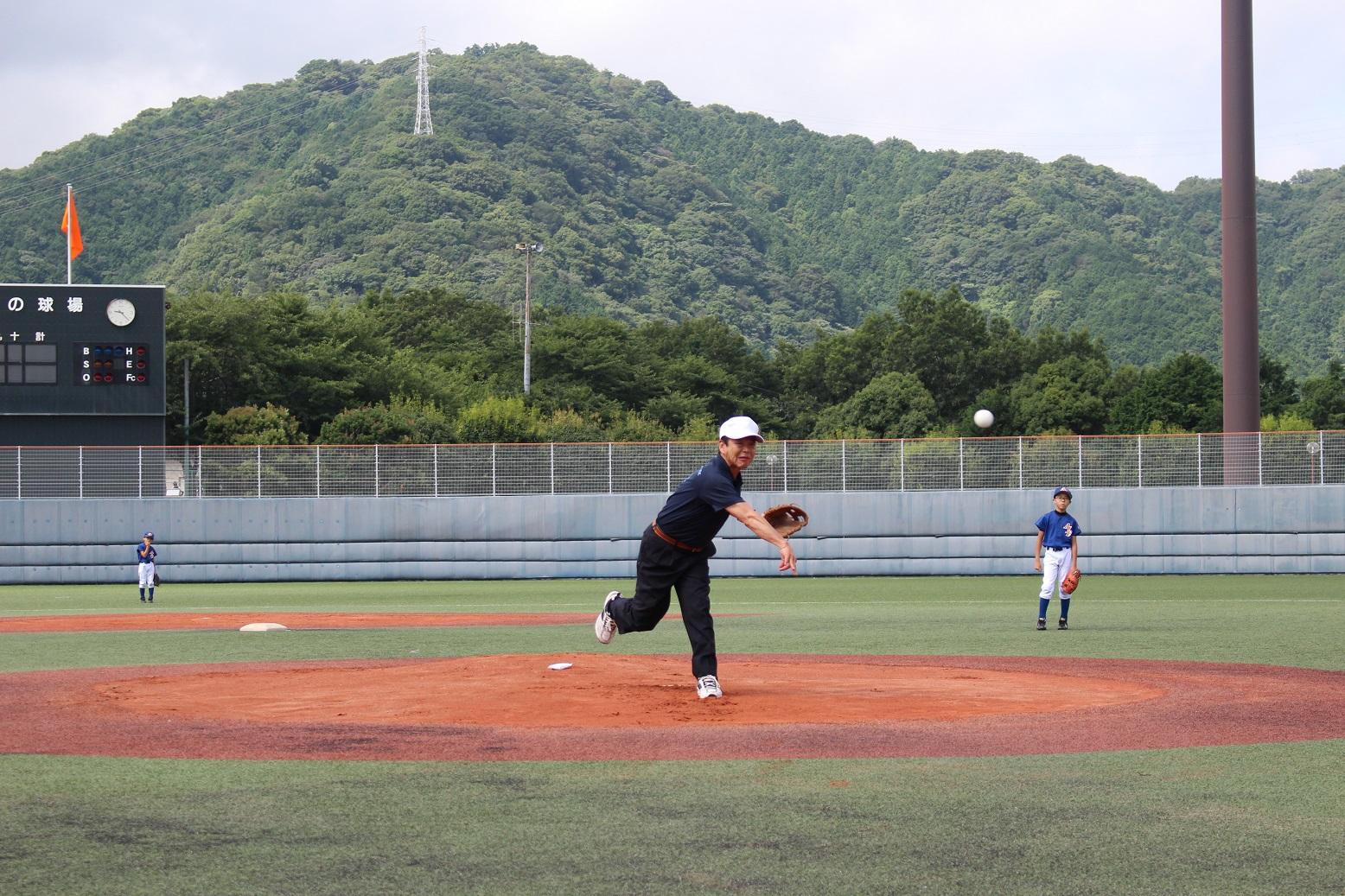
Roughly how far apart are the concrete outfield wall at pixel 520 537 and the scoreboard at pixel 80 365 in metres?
1.83

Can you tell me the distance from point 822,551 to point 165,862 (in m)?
28.9

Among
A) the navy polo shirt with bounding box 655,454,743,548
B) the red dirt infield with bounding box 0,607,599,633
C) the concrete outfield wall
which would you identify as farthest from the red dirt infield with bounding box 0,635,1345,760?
the concrete outfield wall

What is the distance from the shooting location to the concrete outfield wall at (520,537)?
1291 inches

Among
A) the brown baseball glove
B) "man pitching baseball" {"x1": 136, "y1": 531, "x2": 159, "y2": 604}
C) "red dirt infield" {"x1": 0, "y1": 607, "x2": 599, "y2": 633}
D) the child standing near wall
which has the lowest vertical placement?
"red dirt infield" {"x1": 0, "y1": 607, "x2": 599, "y2": 633}

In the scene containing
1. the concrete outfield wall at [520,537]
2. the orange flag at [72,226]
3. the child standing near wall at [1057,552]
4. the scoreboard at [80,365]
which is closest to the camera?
the child standing near wall at [1057,552]

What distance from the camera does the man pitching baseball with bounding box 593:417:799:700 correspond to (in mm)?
9773

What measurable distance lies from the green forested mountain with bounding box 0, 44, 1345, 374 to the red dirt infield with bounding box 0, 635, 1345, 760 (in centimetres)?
10310

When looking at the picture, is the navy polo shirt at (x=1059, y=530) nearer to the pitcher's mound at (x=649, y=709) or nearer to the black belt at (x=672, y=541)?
the pitcher's mound at (x=649, y=709)

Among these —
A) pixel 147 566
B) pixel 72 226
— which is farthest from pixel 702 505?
pixel 72 226

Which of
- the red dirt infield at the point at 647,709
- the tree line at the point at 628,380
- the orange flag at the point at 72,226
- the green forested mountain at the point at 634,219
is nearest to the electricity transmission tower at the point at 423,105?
the green forested mountain at the point at 634,219

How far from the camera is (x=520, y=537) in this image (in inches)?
1339

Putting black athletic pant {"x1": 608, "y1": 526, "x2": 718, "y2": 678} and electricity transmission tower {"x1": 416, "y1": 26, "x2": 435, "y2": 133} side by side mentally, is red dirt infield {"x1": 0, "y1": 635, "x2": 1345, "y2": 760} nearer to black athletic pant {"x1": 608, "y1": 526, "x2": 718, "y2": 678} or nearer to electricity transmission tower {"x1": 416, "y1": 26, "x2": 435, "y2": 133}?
black athletic pant {"x1": 608, "y1": 526, "x2": 718, "y2": 678}

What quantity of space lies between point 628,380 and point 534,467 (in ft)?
152

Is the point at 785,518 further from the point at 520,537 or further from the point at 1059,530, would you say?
the point at 520,537
